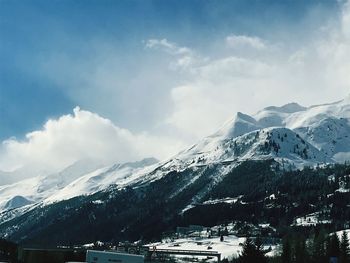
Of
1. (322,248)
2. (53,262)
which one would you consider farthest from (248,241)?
(53,262)

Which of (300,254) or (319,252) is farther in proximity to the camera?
A: (319,252)

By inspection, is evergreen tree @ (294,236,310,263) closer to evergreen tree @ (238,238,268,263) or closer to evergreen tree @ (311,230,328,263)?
evergreen tree @ (311,230,328,263)

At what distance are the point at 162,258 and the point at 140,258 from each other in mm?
40065

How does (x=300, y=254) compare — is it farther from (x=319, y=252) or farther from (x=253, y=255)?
(x=253, y=255)

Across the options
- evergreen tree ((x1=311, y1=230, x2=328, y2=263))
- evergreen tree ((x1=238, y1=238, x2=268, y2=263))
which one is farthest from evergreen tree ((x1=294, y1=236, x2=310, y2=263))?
evergreen tree ((x1=238, y1=238, x2=268, y2=263))

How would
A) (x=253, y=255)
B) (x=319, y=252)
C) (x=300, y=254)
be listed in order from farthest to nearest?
1. (x=319, y=252)
2. (x=300, y=254)
3. (x=253, y=255)

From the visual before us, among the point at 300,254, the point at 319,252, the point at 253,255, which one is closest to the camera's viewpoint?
the point at 253,255

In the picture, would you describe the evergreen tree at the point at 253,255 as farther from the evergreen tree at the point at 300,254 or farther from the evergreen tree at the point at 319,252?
the evergreen tree at the point at 319,252

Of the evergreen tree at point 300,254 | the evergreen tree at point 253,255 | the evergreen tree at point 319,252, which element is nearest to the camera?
the evergreen tree at point 253,255

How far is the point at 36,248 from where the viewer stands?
647ft

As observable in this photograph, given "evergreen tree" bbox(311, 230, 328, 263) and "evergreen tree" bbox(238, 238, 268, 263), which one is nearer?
"evergreen tree" bbox(238, 238, 268, 263)

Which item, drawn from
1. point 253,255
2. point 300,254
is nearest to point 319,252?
point 300,254

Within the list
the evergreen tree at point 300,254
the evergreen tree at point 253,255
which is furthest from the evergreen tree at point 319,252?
the evergreen tree at point 253,255

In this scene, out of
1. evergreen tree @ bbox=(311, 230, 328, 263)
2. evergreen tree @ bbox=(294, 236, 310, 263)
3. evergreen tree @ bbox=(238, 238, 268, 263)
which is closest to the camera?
evergreen tree @ bbox=(238, 238, 268, 263)
